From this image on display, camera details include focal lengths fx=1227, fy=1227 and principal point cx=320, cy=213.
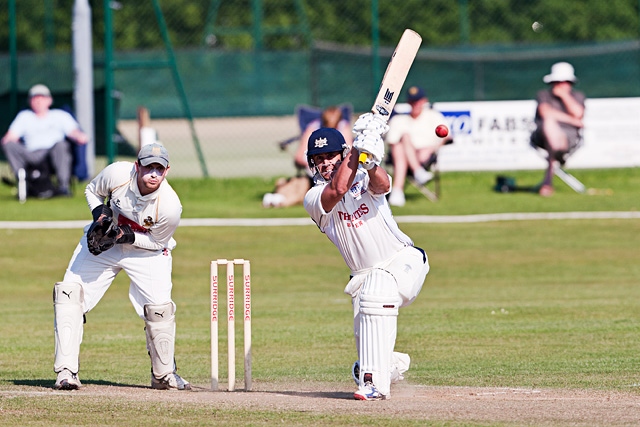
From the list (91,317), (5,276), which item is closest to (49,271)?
(5,276)

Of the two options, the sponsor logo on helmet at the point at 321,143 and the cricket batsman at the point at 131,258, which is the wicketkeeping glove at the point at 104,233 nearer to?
the cricket batsman at the point at 131,258

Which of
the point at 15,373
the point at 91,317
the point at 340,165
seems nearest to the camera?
the point at 340,165

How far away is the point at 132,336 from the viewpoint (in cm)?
1159

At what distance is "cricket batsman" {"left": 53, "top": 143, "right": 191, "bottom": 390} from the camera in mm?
8445

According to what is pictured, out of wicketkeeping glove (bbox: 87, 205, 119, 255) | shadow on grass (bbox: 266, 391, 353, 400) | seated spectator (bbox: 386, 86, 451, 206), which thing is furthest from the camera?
seated spectator (bbox: 386, 86, 451, 206)

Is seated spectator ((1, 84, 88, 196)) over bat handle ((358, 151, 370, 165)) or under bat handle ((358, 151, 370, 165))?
over

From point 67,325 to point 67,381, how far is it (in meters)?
0.39

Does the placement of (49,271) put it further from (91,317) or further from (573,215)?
(573,215)

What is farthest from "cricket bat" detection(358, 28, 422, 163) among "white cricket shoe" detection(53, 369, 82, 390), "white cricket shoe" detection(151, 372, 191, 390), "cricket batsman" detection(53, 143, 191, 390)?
"white cricket shoe" detection(53, 369, 82, 390)

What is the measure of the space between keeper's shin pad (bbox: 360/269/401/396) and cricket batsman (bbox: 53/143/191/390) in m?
1.60

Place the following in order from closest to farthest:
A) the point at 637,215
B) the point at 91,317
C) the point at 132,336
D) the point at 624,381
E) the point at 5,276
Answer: the point at 624,381
the point at 132,336
the point at 91,317
the point at 5,276
the point at 637,215

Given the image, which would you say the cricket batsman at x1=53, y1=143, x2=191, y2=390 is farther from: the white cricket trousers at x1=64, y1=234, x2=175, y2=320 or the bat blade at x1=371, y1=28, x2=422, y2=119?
the bat blade at x1=371, y1=28, x2=422, y2=119

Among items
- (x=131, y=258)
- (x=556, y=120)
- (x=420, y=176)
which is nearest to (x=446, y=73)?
(x=556, y=120)

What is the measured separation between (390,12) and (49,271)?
62.8ft
